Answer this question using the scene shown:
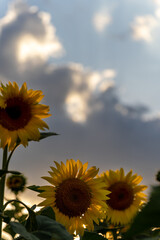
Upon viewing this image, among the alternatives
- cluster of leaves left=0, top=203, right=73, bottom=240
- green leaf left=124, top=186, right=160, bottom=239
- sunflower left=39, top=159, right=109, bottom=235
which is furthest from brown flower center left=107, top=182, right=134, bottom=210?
green leaf left=124, top=186, right=160, bottom=239

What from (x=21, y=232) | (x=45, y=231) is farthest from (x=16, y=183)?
(x=21, y=232)

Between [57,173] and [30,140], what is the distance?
2.07ft

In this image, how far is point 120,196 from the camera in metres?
4.00

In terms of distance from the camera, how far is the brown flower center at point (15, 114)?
8.93ft

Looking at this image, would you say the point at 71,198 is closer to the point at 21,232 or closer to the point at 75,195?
the point at 75,195

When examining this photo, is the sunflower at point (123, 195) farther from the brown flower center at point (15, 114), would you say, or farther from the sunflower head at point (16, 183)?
the sunflower head at point (16, 183)

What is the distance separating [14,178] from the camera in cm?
622

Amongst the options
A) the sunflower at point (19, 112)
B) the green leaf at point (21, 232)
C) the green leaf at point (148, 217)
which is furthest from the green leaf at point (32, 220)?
the green leaf at point (148, 217)

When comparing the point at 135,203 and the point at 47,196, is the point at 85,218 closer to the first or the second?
the point at 47,196

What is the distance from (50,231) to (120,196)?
254cm

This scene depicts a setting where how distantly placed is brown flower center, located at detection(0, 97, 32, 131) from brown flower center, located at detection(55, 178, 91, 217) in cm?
71

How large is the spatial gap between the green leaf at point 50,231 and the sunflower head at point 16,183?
449 centimetres

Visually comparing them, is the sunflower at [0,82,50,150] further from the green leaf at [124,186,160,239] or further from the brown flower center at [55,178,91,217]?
the green leaf at [124,186,160,239]

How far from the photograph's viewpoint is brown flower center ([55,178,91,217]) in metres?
3.00
